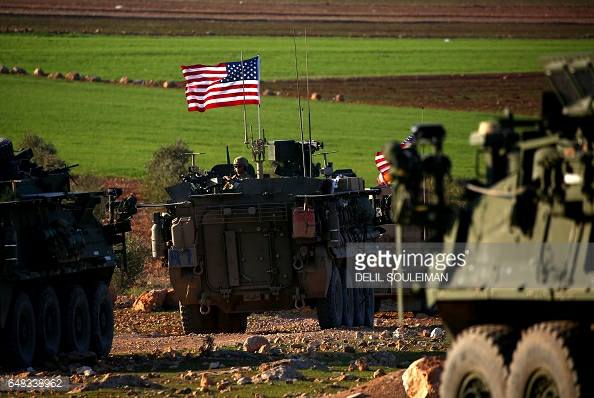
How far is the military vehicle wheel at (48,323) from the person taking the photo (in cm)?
2309

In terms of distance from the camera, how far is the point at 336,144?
59.4 m

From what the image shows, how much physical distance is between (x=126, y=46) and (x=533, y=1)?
24.8m

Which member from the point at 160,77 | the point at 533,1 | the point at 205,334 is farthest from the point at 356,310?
the point at 533,1

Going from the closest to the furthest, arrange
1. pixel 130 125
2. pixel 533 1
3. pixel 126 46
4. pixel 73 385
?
pixel 73 385
pixel 130 125
pixel 126 46
pixel 533 1

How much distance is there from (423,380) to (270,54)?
60587 millimetres

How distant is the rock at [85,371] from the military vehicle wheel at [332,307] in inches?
262

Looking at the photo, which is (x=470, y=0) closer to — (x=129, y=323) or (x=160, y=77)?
(x=160, y=77)

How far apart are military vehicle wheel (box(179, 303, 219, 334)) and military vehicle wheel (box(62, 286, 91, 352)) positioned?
2858 millimetres

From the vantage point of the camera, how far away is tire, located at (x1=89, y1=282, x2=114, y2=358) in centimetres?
2503

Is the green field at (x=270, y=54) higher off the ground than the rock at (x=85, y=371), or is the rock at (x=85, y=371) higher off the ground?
the green field at (x=270, y=54)

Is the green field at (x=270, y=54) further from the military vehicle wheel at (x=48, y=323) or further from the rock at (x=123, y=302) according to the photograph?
the military vehicle wheel at (x=48, y=323)

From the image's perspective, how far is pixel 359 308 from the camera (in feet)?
96.4

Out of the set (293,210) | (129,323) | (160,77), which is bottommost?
(129,323)

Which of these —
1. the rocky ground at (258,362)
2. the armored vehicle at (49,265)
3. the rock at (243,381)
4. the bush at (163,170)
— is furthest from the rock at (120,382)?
the bush at (163,170)
